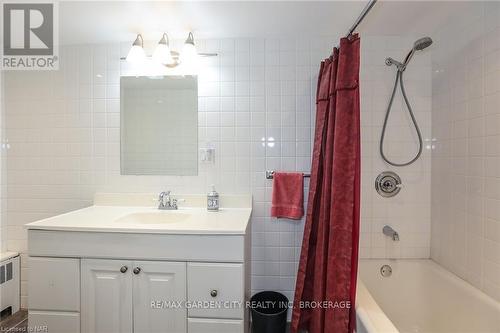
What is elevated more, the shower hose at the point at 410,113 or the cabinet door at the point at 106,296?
the shower hose at the point at 410,113

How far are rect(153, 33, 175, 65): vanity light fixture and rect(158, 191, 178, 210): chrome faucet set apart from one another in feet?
2.89

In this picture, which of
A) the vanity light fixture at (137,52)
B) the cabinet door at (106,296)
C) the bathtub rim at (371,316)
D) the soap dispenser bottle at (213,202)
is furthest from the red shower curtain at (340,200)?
the vanity light fixture at (137,52)

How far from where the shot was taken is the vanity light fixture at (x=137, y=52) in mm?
1538

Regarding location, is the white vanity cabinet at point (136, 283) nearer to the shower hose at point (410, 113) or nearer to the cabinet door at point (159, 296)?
the cabinet door at point (159, 296)

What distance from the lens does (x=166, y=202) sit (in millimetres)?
1631

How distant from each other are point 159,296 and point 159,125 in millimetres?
1095

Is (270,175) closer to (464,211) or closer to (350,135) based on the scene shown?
(350,135)

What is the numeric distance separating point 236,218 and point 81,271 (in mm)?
828

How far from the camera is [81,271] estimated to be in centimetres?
120

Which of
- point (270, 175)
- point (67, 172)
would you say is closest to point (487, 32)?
point (270, 175)

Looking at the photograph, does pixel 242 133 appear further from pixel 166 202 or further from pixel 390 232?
pixel 390 232

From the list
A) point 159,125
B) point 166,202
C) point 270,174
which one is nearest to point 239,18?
point 159,125

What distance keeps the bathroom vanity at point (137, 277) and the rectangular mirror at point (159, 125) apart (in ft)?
1.91

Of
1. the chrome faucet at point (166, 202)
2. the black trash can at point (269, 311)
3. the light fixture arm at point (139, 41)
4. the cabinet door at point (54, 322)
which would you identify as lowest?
the black trash can at point (269, 311)
